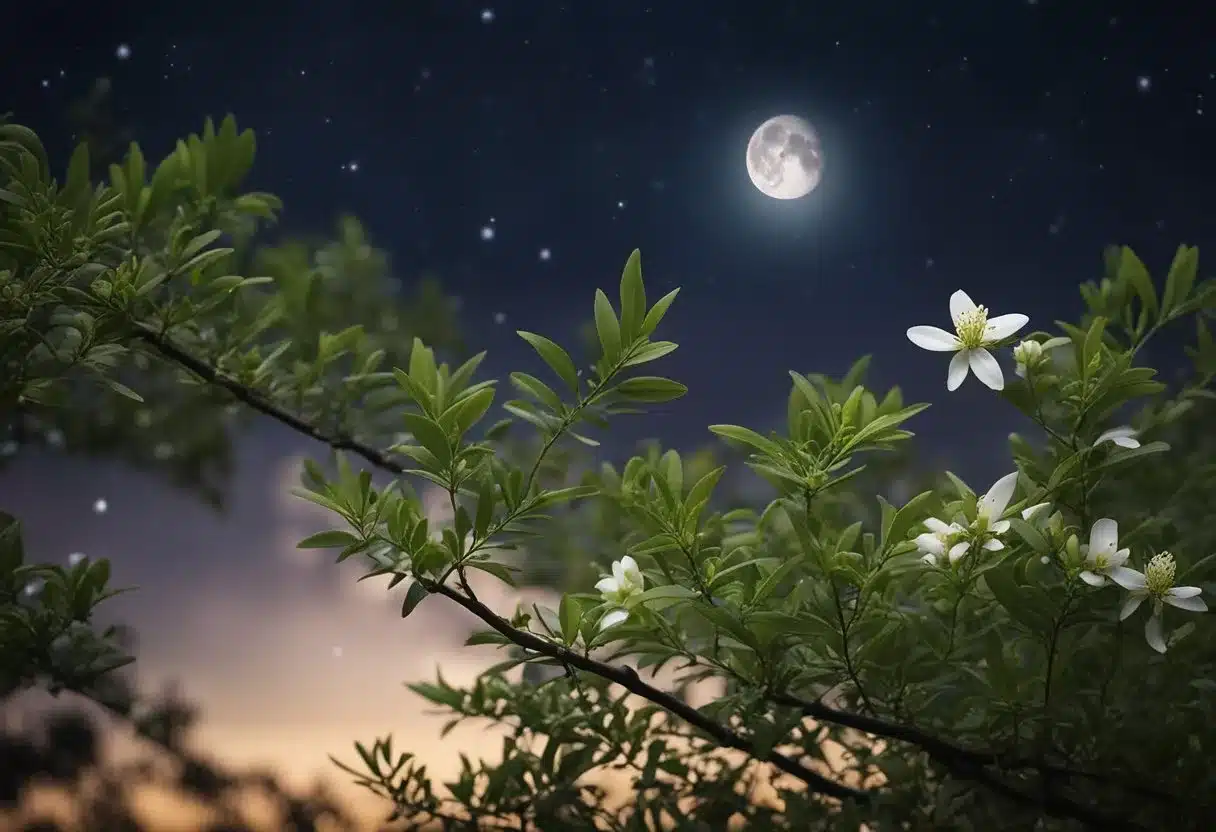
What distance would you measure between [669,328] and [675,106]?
0.21m

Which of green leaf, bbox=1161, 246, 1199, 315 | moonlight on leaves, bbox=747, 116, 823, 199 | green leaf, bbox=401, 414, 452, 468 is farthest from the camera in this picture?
moonlight on leaves, bbox=747, 116, 823, 199

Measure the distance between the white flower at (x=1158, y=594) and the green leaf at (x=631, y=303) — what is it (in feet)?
0.77

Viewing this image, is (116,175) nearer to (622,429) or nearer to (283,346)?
(283,346)

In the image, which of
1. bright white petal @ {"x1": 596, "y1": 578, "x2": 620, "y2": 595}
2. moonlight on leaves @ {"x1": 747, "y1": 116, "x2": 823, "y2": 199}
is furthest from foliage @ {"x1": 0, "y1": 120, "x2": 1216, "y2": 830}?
moonlight on leaves @ {"x1": 747, "y1": 116, "x2": 823, "y2": 199}

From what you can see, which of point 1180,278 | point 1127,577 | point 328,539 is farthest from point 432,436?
point 1180,278

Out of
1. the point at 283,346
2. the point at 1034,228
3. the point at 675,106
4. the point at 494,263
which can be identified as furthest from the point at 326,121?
the point at 1034,228

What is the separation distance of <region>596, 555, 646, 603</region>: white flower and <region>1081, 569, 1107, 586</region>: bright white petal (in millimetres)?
190

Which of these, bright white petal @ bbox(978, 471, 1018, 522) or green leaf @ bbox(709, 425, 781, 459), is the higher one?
green leaf @ bbox(709, 425, 781, 459)

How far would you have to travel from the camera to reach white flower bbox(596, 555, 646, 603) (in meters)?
0.47

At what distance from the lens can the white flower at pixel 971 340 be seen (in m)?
0.48

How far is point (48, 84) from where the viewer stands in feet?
3.25

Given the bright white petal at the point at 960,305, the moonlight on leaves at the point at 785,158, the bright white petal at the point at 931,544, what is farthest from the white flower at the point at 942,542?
the moonlight on leaves at the point at 785,158

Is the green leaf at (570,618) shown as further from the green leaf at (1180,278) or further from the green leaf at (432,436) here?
the green leaf at (1180,278)

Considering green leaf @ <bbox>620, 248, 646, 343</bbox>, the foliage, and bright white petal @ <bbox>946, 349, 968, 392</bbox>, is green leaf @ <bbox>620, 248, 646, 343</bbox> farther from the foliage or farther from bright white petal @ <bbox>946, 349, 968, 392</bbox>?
bright white petal @ <bbox>946, 349, 968, 392</bbox>
